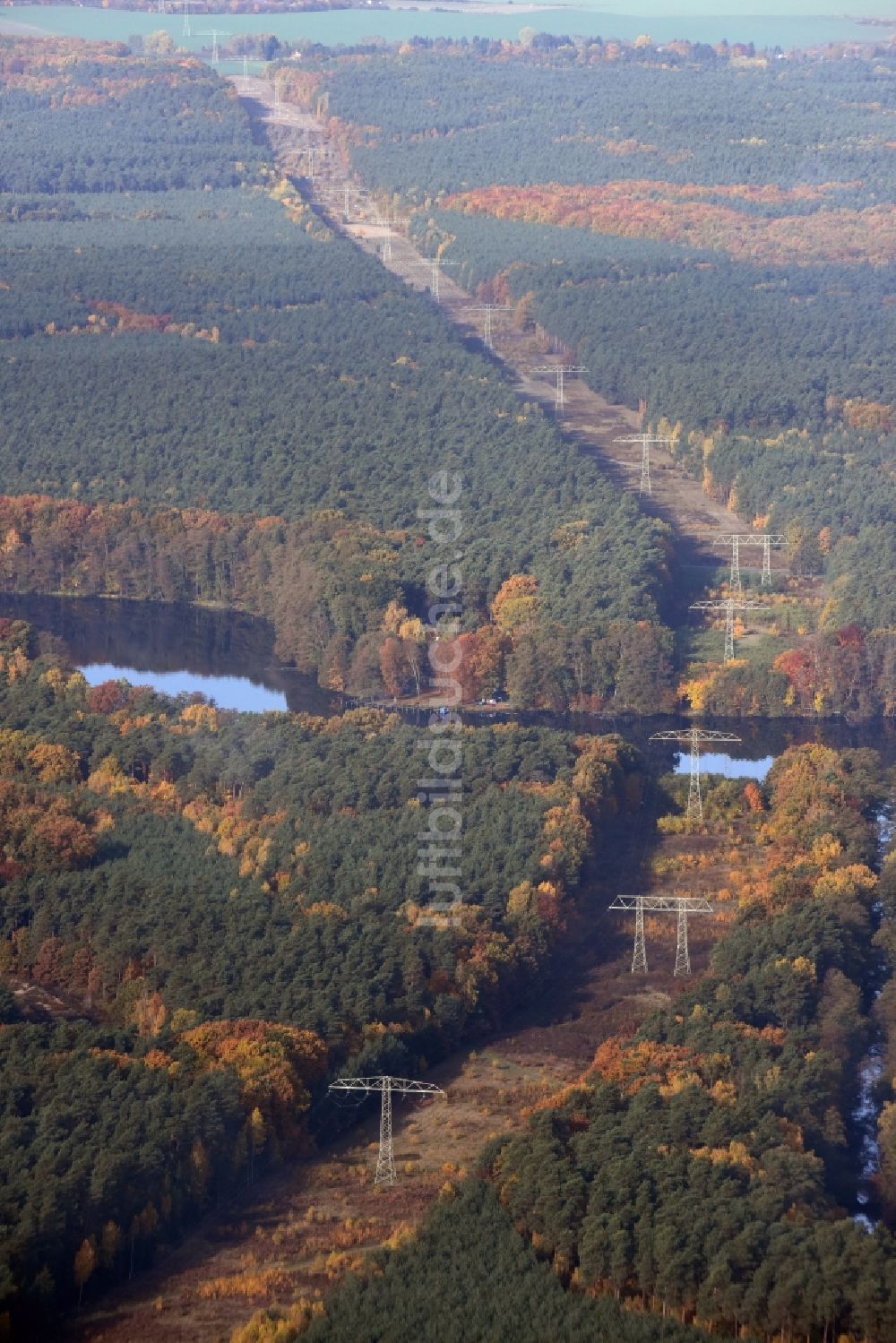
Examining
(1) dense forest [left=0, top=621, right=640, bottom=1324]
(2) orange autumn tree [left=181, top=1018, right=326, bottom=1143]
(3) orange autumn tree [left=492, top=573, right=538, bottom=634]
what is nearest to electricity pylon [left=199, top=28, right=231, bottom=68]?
(3) orange autumn tree [left=492, top=573, right=538, bottom=634]

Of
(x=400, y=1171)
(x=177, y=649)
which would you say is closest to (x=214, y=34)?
(x=177, y=649)

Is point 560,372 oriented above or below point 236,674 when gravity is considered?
above

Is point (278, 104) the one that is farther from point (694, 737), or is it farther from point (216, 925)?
point (216, 925)

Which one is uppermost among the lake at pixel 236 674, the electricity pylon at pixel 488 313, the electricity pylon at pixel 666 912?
the electricity pylon at pixel 488 313

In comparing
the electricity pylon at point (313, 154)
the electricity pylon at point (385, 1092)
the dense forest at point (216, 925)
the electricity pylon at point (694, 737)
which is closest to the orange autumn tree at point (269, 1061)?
the dense forest at point (216, 925)

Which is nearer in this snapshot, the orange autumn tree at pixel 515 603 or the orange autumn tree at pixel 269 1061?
the orange autumn tree at pixel 269 1061

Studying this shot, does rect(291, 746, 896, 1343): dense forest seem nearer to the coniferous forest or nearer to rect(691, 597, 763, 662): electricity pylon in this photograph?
the coniferous forest

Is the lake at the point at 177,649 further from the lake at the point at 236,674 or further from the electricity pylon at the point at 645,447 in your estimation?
the electricity pylon at the point at 645,447
